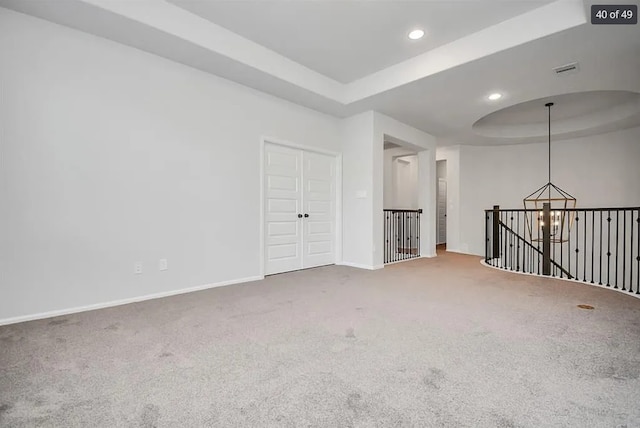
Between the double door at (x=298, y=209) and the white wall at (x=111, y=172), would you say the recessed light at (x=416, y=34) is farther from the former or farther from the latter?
the double door at (x=298, y=209)

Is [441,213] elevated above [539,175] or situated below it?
below

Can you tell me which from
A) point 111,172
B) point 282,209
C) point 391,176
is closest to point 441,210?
point 391,176

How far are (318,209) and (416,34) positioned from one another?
291cm

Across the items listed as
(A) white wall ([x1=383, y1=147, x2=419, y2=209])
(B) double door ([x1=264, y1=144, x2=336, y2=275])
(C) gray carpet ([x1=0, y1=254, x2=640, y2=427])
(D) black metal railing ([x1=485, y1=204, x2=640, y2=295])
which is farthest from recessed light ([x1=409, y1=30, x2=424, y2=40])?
(A) white wall ([x1=383, y1=147, x2=419, y2=209])

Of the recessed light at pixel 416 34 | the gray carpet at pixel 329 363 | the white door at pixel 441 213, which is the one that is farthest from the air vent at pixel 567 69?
the white door at pixel 441 213

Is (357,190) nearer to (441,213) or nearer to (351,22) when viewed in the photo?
(351,22)

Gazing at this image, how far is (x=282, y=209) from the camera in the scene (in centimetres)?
483

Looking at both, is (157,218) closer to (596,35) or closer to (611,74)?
(596,35)

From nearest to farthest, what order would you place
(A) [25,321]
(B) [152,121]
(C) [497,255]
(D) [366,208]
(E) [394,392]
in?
(E) [394,392] < (A) [25,321] < (B) [152,121] < (D) [366,208] < (C) [497,255]

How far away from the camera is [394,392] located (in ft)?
5.35

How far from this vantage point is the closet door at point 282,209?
184 inches

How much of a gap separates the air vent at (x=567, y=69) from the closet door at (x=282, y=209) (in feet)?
11.7

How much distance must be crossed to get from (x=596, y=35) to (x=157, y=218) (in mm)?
4885

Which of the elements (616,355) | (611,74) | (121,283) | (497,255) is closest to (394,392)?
(616,355)
